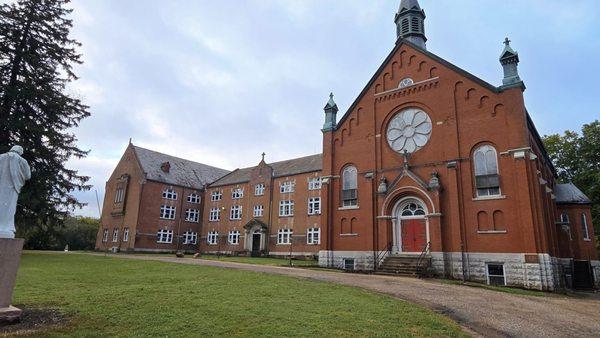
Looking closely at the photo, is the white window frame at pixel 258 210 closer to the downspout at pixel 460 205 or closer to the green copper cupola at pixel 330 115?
the green copper cupola at pixel 330 115

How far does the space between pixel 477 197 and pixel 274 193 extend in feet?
81.0

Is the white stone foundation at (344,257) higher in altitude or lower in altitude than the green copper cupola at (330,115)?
lower

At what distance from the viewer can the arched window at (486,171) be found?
69.9 feet

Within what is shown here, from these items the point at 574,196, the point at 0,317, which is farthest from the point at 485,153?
the point at 0,317

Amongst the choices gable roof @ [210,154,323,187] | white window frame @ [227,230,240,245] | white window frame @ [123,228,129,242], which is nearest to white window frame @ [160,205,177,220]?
white window frame @ [123,228,129,242]

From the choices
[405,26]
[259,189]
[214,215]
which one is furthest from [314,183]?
[405,26]

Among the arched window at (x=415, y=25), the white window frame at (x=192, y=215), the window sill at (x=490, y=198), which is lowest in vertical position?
the window sill at (x=490, y=198)

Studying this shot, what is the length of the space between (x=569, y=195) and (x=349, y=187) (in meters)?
16.9

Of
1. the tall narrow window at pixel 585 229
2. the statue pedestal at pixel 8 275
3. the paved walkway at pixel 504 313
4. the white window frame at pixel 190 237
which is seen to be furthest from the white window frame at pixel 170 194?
the tall narrow window at pixel 585 229

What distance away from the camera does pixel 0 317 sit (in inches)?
272

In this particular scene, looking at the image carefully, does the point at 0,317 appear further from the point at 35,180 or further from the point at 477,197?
the point at 477,197

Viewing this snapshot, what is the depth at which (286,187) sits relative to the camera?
135 ft

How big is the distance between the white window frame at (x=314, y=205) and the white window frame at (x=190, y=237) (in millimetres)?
19651

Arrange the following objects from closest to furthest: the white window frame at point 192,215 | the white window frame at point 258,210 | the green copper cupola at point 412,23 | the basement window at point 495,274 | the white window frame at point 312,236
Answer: the basement window at point 495,274 → the green copper cupola at point 412,23 → the white window frame at point 312,236 → the white window frame at point 258,210 → the white window frame at point 192,215
